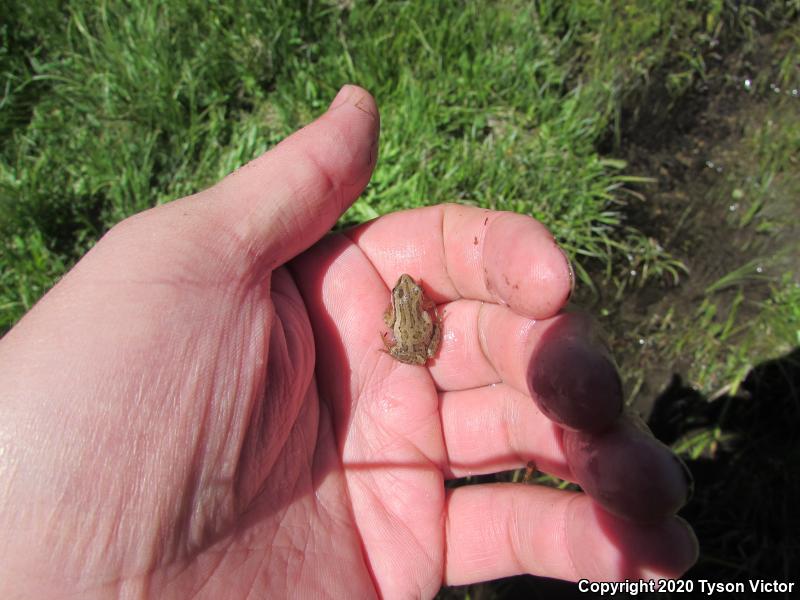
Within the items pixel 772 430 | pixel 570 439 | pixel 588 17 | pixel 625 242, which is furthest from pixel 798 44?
pixel 570 439

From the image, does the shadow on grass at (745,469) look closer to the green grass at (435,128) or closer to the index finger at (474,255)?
the green grass at (435,128)

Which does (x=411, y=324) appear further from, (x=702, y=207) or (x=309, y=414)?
(x=702, y=207)

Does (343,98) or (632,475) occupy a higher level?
(343,98)

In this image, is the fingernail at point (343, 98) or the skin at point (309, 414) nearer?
the skin at point (309, 414)

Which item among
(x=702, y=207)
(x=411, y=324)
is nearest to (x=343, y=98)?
(x=411, y=324)

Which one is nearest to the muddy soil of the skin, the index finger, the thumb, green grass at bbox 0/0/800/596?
green grass at bbox 0/0/800/596

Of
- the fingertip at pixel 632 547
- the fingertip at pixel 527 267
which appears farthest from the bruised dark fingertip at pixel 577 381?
the fingertip at pixel 632 547
